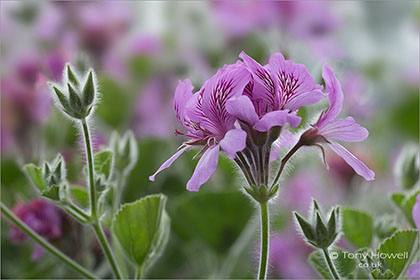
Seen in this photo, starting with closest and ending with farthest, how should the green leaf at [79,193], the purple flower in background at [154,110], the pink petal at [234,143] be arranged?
the pink petal at [234,143], the green leaf at [79,193], the purple flower in background at [154,110]

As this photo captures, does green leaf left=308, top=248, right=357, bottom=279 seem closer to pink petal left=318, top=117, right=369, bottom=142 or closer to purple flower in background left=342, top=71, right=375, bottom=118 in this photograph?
pink petal left=318, top=117, right=369, bottom=142

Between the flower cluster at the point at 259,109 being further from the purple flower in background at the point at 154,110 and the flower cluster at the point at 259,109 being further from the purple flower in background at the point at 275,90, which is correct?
the purple flower in background at the point at 154,110

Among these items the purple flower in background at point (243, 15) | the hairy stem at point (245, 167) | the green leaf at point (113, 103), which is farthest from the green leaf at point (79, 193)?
the purple flower in background at point (243, 15)

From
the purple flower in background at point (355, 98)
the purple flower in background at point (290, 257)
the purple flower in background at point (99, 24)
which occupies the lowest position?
the purple flower in background at point (290, 257)

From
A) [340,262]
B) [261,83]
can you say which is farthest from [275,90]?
[340,262]

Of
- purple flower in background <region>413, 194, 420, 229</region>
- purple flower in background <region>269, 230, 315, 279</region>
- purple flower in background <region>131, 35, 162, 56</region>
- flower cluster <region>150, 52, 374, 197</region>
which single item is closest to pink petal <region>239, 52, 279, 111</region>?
flower cluster <region>150, 52, 374, 197</region>

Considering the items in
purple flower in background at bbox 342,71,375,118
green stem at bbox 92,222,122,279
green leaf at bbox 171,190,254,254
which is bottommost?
green leaf at bbox 171,190,254,254
